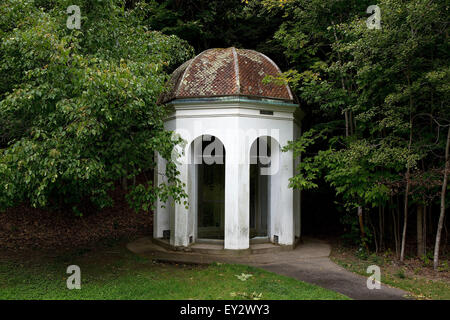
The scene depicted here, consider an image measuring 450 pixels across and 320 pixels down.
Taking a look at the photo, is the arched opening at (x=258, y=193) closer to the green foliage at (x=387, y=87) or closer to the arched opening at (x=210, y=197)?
the arched opening at (x=210, y=197)

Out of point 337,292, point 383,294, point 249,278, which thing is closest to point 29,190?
point 249,278

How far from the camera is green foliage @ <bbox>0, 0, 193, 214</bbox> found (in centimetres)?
615

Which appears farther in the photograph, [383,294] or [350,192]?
[350,192]

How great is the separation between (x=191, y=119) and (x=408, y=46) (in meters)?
5.69

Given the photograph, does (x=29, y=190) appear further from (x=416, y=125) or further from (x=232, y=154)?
(x=416, y=125)

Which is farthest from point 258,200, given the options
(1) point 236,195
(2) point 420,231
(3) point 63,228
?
(3) point 63,228

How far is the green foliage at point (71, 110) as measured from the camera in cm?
615

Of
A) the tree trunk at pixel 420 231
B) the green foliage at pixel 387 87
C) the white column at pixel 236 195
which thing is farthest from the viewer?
the white column at pixel 236 195

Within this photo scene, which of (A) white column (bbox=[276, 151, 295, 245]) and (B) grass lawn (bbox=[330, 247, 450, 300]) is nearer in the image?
(B) grass lawn (bbox=[330, 247, 450, 300])

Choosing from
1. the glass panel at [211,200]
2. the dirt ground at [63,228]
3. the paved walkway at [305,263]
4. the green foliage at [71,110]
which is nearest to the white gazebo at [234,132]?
the glass panel at [211,200]

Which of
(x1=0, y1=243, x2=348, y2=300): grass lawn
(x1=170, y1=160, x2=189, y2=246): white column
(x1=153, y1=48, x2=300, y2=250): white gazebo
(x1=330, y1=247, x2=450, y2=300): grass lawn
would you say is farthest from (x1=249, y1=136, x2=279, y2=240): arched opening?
(x1=0, y1=243, x2=348, y2=300): grass lawn

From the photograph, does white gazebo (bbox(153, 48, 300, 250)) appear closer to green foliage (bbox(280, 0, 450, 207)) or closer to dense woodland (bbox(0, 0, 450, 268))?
dense woodland (bbox(0, 0, 450, 268))

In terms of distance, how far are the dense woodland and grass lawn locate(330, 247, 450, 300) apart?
0.44 meters

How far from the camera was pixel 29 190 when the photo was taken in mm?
6422
